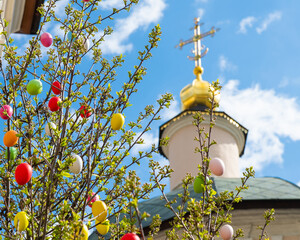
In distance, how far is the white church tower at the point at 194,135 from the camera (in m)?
13.7

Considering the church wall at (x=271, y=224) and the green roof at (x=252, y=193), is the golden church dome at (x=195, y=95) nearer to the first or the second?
the green roof at (x=252, y=193)

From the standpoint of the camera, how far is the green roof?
355 inches

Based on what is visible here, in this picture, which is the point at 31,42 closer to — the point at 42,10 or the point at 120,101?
the point at 42,10

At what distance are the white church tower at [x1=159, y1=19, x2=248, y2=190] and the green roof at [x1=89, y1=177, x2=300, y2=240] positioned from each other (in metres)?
2.77

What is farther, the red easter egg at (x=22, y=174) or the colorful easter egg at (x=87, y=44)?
the colorful easter egg at (x=87, y=44)

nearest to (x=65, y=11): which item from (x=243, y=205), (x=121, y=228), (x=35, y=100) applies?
(x=35, y=100)

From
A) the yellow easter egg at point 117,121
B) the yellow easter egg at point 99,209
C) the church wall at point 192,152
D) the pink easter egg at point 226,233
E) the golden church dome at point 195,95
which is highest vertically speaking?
the golden church dome at point 195,95

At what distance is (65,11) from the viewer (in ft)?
15.7

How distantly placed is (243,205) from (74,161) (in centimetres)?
567

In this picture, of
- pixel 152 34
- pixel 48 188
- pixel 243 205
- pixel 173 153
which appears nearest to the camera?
pixel 48 188

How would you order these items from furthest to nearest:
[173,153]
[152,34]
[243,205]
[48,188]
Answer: [173,153] < [243,205] < [152,34] < [48,188]

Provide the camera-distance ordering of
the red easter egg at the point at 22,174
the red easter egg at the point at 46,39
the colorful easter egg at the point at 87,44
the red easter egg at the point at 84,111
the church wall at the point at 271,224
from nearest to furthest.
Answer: the red easter egg at the point at 22,174
the red easter egg at the point at 84,111
the colorful easter egg at the point at 87,44
the red easter egg at the point at 46,39
the church wall at the point at 271,224

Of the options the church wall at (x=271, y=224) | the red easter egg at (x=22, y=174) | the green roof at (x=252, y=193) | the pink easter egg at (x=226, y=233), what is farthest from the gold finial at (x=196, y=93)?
the red easter egg at (x=22, y=174)

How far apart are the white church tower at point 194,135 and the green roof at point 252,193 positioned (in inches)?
109
